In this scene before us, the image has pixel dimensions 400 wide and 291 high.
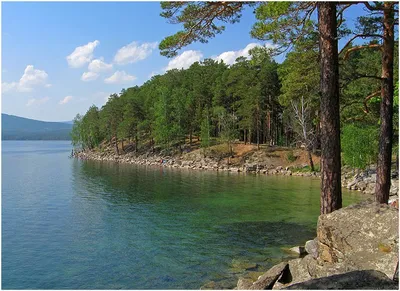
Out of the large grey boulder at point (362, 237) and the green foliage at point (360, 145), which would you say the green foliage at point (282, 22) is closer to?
the large grey boulder at point (362, 237)

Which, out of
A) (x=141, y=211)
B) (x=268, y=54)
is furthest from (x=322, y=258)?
(x=141, y=211)

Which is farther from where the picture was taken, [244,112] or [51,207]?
[244,112]

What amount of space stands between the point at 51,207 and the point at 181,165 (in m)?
31.0

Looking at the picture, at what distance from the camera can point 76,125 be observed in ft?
331

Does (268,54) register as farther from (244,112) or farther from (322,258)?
(244,112)

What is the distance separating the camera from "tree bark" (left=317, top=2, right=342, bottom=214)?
8.01 metres

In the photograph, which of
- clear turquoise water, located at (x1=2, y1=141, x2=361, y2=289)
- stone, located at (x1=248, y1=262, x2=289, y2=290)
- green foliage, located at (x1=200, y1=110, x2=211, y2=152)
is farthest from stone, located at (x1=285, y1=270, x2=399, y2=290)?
green foliage, located at (x1=200, y1=110, x2=211, y2=152)

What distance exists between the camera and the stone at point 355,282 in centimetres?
460

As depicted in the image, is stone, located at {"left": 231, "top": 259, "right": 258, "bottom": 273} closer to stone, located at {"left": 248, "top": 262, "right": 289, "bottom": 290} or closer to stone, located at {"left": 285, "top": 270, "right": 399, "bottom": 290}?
stone, located at {"left": 248, "top": 262, "right": 289, "bottom": 290}

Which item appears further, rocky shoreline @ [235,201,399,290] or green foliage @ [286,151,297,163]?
green foliage @ [286,151,297,163]

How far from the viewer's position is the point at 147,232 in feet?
59.0

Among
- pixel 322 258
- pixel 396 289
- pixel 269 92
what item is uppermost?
pixel 269 92

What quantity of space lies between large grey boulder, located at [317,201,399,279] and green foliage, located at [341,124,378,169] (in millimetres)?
26877

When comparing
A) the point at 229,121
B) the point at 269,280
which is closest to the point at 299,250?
the point at 269,280
